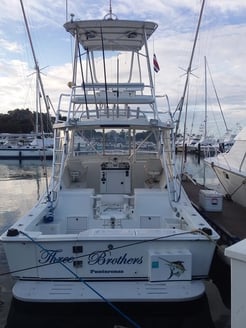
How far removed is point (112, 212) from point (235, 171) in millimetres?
4617

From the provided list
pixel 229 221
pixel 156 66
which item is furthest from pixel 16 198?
pixel 229 221

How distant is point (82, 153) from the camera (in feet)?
37.3

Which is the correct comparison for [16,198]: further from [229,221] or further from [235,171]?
[229,221]

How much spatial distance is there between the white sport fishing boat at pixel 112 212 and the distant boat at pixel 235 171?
2.40 metres

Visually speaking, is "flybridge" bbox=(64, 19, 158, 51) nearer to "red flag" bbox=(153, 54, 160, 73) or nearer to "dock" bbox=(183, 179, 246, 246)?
"red flag" bbox=(153, 54, 160, 73)

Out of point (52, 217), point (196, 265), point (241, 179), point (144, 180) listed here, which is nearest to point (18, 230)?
point (52, 217)

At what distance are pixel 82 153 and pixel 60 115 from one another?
2.35 m

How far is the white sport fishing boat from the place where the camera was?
570 cm

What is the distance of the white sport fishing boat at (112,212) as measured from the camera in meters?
5.70

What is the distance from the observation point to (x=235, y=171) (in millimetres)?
11398

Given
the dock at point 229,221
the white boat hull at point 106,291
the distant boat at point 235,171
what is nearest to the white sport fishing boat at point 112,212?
the white boat hull at point 106,291

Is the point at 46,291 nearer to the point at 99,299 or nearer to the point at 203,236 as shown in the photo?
the point at 99,299

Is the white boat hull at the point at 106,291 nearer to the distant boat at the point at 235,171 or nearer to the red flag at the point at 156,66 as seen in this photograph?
the red flag at the point at 156,66

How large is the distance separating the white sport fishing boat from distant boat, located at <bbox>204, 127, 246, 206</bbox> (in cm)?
240
